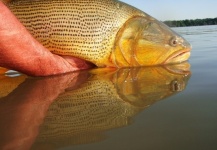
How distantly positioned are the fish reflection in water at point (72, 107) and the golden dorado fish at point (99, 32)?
3.63 feet

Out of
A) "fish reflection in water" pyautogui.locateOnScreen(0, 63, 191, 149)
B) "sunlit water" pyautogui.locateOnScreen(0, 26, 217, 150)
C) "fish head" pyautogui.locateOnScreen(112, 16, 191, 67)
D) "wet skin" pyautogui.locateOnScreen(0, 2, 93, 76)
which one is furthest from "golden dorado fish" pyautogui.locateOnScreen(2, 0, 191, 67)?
"sunlit water" pyautogui.locateOnScreen(0, 26, 217, 150)

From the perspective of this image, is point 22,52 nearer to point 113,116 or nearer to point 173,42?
point 113,116

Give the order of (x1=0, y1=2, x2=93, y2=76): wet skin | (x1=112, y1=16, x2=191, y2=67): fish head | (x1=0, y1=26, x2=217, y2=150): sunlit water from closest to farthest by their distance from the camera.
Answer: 1. (x1=0, y1=26, x2=217, y2=150): sunlit water
2. (x1=0, y1=2, x2=93, y2=76): wet skin
3. (x1=112, y1=16, x2=191, y2=67): fish head

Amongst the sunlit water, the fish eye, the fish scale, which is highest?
the fish scale

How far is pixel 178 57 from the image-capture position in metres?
4.21

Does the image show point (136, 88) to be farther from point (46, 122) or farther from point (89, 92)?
point (46, 122)

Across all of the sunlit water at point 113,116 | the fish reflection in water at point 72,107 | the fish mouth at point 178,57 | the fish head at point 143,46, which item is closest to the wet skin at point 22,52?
the fish reflection in water at point 72,107

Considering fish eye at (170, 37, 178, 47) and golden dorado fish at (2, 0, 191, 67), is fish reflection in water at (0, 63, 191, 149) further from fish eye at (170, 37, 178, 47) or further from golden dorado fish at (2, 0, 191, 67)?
fish eye at (170, 37, 178, 47)

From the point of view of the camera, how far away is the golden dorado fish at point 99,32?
3.91 metres

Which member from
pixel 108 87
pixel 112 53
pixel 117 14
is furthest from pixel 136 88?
pixel 117 14

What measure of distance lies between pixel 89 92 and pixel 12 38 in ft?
3.32

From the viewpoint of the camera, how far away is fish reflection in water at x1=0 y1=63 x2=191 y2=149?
1323 mm

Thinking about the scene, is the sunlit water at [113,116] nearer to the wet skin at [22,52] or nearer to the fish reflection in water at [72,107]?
the fish reflection in water at [72,107]

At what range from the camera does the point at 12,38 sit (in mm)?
2777
